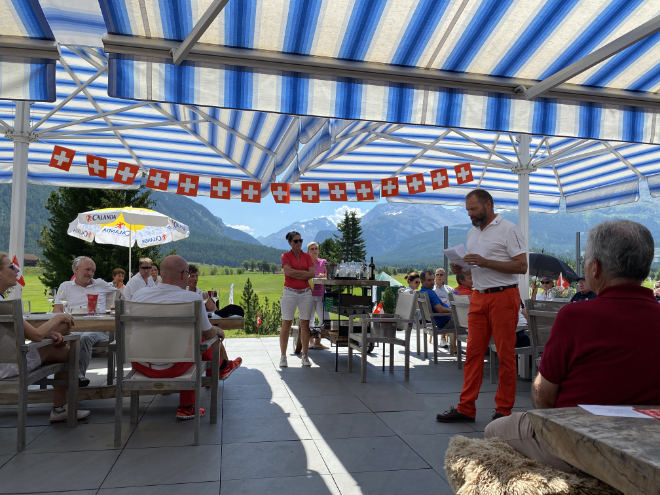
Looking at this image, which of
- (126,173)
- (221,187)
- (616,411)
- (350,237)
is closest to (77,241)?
(126,173)

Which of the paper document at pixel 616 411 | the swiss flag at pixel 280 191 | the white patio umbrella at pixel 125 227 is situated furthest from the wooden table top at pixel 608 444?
the white patio umbrella at pixel 125 227

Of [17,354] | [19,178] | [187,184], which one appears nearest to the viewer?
[17,354]

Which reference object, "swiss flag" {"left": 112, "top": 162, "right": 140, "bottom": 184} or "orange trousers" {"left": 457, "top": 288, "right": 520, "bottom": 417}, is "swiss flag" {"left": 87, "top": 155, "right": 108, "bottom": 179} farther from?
"orange trousers" {"left": 457, "top": 288, "right": 520, "bottom": 417}

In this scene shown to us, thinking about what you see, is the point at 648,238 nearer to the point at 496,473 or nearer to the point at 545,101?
the point at 496,473

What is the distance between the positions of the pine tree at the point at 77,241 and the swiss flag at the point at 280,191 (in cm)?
2559

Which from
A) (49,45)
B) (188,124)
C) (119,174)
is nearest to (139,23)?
(49,45)

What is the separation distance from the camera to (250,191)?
7.71 m

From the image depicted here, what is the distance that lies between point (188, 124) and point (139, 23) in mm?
4182

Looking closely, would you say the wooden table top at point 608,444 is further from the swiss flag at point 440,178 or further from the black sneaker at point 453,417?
the swiss flag at point 440,178

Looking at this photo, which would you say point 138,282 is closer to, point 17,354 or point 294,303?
point 294,303

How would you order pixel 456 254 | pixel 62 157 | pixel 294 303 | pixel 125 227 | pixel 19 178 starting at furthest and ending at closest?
pixel 125 227
pixel 62 157
pixel 294 303
pixel 19 178
pixel 456 254

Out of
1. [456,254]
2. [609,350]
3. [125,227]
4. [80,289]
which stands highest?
[125,227]

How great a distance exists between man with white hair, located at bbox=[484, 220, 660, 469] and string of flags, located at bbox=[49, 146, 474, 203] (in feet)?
21.1

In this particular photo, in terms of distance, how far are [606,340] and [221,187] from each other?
22.4 feet
